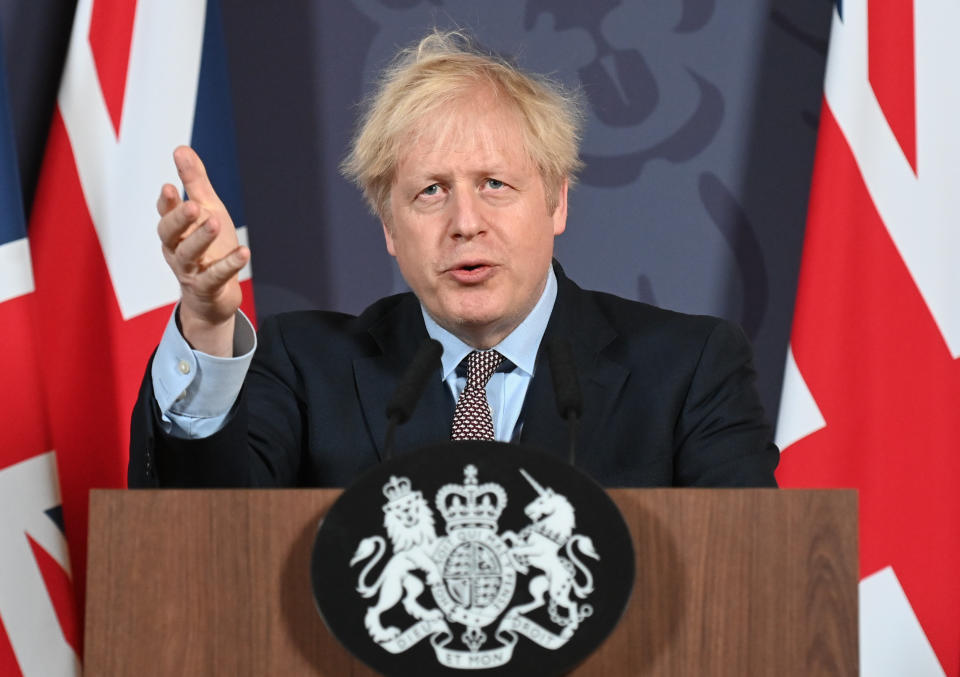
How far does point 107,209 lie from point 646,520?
157 centimetres

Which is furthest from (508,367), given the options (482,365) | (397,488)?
(397,488)

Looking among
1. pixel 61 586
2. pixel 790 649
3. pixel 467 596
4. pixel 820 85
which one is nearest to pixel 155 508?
pixel 467 596

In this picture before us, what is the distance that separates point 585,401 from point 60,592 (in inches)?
41.2

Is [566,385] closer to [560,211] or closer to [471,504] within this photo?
[471,504]

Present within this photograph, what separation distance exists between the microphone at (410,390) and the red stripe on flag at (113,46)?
1383mm

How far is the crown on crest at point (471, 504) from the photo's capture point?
2.81ft

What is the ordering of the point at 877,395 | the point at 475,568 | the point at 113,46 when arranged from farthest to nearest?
the point at 113,46 → the point at 877,395 → the point at 475,568

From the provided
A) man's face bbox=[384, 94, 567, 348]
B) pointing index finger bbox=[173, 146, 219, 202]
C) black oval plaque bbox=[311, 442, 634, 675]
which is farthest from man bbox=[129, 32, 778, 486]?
black oval plaque bbox=[311, 442, 634, 675]

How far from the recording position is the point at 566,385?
0.97 metres

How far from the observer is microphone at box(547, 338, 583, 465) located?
0.94m

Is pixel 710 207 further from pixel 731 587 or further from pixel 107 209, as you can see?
pixel 731 587

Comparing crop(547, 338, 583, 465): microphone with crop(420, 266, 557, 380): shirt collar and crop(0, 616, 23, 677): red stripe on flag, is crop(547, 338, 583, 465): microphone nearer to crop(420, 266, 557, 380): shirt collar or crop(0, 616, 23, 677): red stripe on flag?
crop(420, 266, 557, 380): shirt collar

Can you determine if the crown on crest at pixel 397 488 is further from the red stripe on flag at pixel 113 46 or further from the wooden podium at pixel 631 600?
the red stripe on flag at pixel 113 46

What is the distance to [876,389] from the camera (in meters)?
2.08
